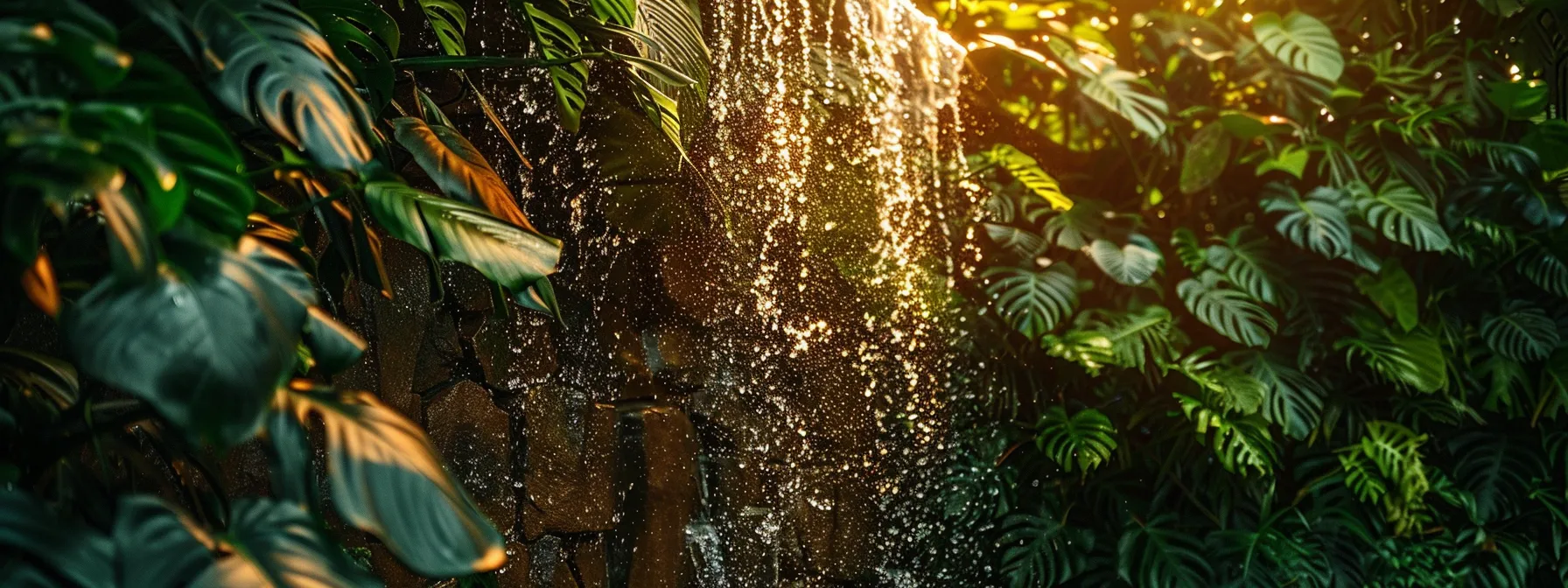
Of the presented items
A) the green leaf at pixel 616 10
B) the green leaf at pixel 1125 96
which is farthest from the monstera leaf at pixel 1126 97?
the green leaf at pixel 616 10

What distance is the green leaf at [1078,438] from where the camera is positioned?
98.4 inches

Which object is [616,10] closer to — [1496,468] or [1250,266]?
[1250,266]

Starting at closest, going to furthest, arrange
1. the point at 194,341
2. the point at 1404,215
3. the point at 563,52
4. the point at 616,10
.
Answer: the point at 194,341 → the point at 616,10 → the point at 563,52 → the point at 1404,215

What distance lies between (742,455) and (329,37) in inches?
57.0

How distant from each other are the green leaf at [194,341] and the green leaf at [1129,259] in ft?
6.72

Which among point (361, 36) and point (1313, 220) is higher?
point (361, 36)

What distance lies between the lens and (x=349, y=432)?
2.30ft

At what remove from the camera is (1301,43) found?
2561mm

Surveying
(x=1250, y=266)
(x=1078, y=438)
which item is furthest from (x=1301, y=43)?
(x=1078, y=438)

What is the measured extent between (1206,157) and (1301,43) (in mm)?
303

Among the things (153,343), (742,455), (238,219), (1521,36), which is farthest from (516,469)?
(1521,36)

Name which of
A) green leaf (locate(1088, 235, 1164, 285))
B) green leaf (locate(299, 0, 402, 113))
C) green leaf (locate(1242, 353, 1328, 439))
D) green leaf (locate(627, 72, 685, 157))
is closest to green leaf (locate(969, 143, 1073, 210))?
green leaf (locate(1088, 235, 1164, 285))

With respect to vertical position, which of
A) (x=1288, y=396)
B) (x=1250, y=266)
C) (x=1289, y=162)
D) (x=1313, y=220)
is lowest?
(x=1288, y=396)

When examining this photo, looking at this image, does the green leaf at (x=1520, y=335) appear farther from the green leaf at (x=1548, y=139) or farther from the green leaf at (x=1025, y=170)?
the green leaf at (x=1025, y=170)
